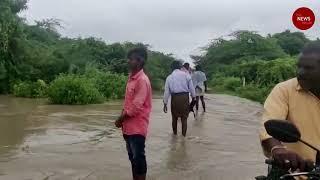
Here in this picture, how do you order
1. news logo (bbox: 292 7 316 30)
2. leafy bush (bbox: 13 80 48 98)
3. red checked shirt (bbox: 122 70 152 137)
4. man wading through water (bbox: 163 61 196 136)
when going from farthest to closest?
leafy bush (bbox: 13 80 48 98), news logo (bbox: 292 7 316 30), man wading through water (bbox: 163 61 196 136), red checked shirt (bbox: 122 70 152 137)

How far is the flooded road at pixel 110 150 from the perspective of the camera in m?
8.09

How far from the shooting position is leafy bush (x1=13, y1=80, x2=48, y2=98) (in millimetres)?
24406

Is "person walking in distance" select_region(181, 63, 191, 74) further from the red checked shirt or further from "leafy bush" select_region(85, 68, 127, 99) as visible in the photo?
"leafy bush" select_region(85, 68, 127, 99)

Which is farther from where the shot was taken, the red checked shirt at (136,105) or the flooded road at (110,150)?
the flooded road at (110,150)

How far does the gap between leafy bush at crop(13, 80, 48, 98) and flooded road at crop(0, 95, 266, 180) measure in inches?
342

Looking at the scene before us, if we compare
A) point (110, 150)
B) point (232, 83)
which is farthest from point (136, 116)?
point (232, 83)

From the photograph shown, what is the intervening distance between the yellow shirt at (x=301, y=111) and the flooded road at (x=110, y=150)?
4.82 meters

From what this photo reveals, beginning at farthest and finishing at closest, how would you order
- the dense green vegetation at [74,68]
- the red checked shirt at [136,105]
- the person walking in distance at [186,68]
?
the dense green vegetation at [74,68] < the person walking in distance at [186,68] < the red checked shirt at [136,105]

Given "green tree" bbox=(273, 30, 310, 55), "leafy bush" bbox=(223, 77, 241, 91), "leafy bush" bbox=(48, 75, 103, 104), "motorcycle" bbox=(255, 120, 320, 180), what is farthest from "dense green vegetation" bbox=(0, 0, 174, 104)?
"green tree" bbox=(273, 30, 310, 55)

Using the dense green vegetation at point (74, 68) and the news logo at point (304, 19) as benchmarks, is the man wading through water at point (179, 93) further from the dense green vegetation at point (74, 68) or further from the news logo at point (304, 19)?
the dense green vegetation at point (74, 68)

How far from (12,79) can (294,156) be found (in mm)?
25400

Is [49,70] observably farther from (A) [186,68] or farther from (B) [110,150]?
(B) [110,150]

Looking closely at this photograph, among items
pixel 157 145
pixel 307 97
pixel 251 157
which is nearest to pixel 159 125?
pixel 157 145

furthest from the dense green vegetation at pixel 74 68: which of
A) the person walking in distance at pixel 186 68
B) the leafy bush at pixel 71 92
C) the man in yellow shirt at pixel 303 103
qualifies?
the man in yellow shirt at pixel 303 103
